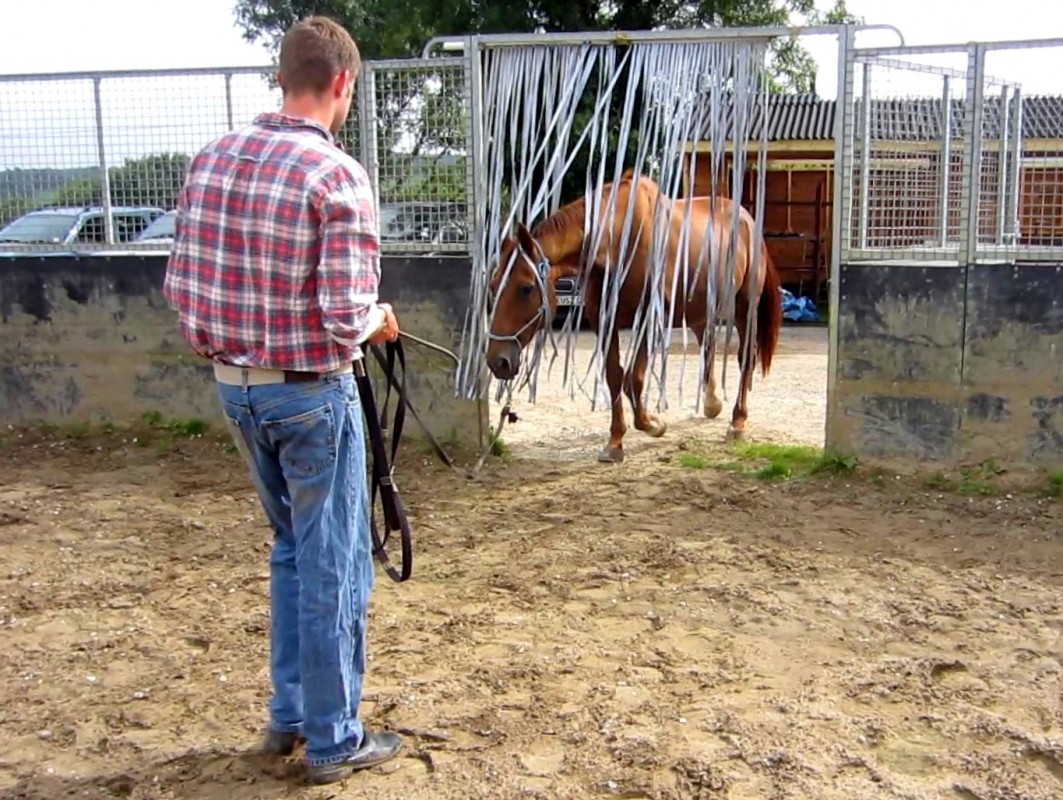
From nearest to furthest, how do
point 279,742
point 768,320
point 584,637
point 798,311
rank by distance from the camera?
point 279,742
point 584,637
point 768,320
point 798,311

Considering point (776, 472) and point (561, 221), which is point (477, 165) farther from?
point (776, 472)

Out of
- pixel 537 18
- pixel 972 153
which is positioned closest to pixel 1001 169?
pixel 972 153

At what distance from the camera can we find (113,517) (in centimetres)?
514

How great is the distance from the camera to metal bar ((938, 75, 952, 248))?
541 cm

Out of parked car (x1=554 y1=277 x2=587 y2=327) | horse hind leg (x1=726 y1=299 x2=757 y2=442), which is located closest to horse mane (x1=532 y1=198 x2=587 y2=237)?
parked car (x1=554 y1=277 x2=587 y2=327)

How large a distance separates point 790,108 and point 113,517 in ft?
45.7

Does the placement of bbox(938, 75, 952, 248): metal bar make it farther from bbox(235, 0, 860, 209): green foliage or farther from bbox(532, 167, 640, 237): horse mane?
bbox(235, 0, 860, 209): green foliage

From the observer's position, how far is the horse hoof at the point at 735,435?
6.68 meters

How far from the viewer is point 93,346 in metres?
6.60

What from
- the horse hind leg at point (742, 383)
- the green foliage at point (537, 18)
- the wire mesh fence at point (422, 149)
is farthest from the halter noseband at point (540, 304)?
the green foliage at point (537, 18)

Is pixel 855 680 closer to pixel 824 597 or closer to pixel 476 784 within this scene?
pixel 824 597

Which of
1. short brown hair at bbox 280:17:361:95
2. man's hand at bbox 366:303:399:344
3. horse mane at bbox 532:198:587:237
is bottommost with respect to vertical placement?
man's hand at bbox 366:303:399:344

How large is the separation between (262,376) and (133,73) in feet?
14.8

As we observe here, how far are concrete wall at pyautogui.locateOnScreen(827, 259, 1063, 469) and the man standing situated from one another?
3.53m
